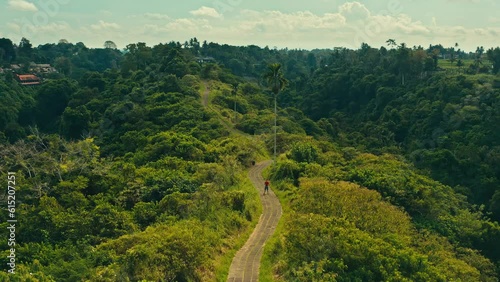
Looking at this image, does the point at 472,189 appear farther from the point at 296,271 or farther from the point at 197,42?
the point at 197,42

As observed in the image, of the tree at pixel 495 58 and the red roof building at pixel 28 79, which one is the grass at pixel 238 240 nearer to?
the tree at pixel 495 58

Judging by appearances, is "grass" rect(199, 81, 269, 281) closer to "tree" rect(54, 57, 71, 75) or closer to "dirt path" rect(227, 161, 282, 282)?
"dirt path" rect(227, 161, 282, 282)

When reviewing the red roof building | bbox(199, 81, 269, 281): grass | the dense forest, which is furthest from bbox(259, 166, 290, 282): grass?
the red roof building

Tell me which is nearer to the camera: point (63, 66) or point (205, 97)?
point (205, 97)

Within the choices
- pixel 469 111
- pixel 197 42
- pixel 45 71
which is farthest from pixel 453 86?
pixel 45 71

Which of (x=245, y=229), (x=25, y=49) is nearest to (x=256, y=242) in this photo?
(x=245, y=229)

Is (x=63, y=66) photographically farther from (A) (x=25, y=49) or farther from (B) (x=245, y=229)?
(B) (x=245, y=229)

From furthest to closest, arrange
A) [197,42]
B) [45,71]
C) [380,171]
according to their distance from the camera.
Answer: [197,42] < [45,71] < [380,171]
